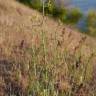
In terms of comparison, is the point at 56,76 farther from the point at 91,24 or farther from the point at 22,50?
the point at 91,24

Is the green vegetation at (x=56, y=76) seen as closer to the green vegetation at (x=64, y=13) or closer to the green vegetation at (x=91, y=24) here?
the green vegetation at (x=91, y=24)

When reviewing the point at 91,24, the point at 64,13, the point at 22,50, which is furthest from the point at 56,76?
the point at 64,13

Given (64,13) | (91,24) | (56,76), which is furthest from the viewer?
(64,13)

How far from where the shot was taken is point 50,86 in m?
3.75

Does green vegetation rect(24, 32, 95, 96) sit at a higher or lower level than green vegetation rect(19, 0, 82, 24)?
higher

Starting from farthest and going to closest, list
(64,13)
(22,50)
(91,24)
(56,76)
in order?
(64,13)
(91,24)
(22,50)
(56,76)

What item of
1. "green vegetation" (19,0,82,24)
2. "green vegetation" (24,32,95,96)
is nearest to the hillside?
"green vegetation" (24,32,95,96)

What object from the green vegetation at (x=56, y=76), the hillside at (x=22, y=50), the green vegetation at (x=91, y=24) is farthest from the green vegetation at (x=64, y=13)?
the green vegetation at (x=56, y=76)

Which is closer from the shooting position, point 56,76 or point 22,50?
point 56,76

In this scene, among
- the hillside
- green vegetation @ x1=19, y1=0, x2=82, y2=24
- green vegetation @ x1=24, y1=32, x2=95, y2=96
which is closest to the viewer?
green vegetation @ x1=24, y1=32, x2=95, y2=96

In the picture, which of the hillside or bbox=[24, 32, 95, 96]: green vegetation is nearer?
bbox=[24, 32, 95, 96]: green vegetation

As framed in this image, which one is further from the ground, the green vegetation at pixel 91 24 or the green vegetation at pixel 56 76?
the green vegetation at pixel 56 76

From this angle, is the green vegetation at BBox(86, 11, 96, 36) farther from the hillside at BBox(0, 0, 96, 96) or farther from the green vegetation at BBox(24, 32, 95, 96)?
the green vegetation at BBox(24, 32, 95, 96)

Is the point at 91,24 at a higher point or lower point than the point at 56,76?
lower
